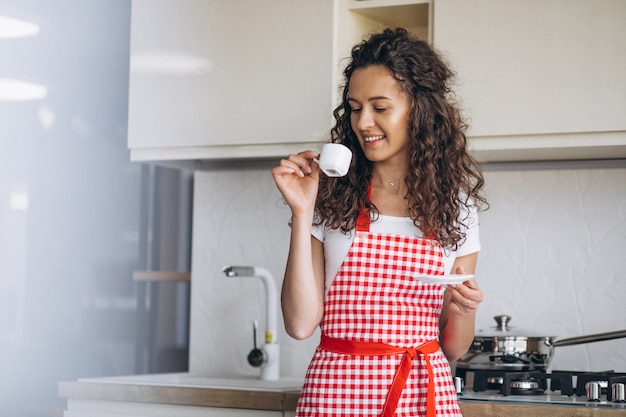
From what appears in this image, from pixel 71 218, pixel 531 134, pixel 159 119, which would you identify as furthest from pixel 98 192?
pixel 531 134

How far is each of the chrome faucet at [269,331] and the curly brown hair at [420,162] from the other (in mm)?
799

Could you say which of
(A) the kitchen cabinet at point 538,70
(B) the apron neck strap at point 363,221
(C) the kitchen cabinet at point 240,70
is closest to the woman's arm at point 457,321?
(B) the apron neck strap at point 363,221

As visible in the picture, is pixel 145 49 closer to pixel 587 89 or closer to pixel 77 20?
pixel 77 20

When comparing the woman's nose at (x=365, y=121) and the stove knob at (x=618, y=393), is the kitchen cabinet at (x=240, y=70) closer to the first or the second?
the woman's nose at (x=365, y=121)

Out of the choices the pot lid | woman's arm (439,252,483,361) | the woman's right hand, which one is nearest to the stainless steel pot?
the pot lid

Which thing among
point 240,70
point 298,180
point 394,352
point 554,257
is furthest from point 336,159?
point 554,257

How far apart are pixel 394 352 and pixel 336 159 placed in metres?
0.33

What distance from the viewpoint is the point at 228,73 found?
2.27 metres

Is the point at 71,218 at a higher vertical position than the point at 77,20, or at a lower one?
lower

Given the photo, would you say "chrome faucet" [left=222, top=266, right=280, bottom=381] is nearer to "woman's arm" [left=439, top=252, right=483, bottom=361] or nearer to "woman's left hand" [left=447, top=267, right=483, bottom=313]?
"woman's arm" [left=439, top=252, right=483, bottom=361]

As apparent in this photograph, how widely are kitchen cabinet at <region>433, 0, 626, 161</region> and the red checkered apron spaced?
56 centimetres

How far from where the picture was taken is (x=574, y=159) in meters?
2.24

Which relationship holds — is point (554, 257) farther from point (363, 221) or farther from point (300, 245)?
point (300, 245)

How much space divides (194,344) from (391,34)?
131cm
